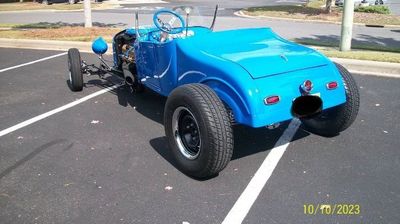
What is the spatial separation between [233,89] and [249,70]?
0.23 m

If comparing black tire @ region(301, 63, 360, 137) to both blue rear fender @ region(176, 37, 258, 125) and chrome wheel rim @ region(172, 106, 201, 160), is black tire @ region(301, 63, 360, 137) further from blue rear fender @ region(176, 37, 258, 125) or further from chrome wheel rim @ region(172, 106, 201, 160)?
chrome wheel rim @ region(172, 106, 201, 160)

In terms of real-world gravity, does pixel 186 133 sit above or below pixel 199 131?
below

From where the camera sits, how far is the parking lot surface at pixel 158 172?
11.1 ft

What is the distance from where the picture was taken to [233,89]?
12.3ft

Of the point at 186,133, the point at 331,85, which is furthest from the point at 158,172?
the point at 331,85

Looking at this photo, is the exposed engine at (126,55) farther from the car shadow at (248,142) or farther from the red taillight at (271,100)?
the red taillight at (271,100)

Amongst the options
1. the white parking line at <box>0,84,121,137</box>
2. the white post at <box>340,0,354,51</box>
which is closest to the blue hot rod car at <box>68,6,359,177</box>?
the white parking line at <box>0,84,121,137</box>

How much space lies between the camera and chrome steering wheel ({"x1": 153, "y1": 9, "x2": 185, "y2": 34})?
5.18 metres

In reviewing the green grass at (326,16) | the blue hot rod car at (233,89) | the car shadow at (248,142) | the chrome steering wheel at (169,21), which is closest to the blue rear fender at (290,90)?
the blue hot rod car at (233,89)

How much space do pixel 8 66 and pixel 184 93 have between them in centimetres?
646

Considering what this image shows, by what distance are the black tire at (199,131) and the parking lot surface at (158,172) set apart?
0.19 meters

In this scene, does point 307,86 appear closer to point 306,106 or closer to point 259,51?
point 306,106

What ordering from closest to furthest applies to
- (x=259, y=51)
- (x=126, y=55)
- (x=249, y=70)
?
(x=249, y=70) < (x=259, y=51) < (x=126, y=55)

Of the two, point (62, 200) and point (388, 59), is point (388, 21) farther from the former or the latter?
point (62, 200)
